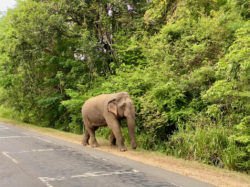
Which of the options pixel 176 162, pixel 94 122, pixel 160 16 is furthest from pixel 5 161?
pixel 160 16

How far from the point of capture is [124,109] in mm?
12133

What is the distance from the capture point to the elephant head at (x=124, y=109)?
1189cm

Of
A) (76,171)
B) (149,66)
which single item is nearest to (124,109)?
(76,171)

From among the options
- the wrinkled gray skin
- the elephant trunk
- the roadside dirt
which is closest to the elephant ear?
the wrinkled gray skin

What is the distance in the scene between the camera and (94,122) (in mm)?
13578

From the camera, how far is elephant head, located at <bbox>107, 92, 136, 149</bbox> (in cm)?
1189

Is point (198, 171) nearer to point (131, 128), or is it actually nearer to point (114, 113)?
point (131, 128)

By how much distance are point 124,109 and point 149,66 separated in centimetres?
595

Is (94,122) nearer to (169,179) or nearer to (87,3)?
(169,179)

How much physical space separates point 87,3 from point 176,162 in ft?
50.5

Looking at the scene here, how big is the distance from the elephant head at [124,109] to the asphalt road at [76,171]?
1478 millimetres

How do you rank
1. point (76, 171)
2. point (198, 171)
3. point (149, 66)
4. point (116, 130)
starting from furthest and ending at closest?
point (149, 66)
point (116, 130)
point (198, 171)
point (76, 171)

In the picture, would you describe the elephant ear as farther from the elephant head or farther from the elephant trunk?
the elephant trunk

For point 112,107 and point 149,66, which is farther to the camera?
point 149,66
